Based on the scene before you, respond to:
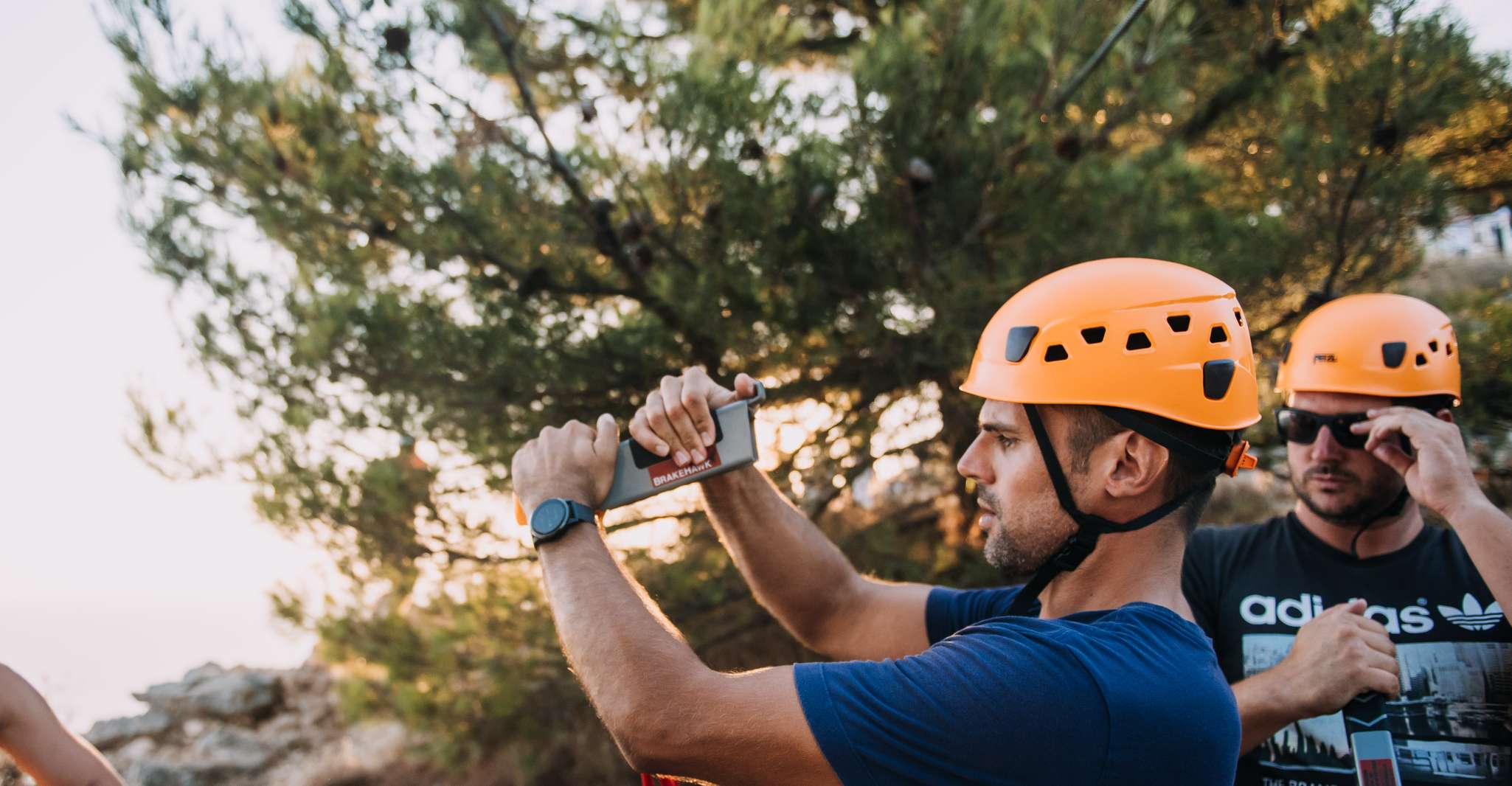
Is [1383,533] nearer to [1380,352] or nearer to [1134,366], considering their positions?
[1380,352]

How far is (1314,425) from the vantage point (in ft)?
9.32

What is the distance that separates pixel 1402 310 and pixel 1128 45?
7.72 ft

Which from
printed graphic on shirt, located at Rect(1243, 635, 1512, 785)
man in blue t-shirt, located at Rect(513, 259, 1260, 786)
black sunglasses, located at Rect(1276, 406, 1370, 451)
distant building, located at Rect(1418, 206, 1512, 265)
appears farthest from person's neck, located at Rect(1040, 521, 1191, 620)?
distant building, located at Rect(1418, 206, 1512, 265)

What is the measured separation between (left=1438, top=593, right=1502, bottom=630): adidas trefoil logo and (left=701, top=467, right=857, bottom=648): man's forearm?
1.59 m

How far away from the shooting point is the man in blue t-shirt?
1341 mm

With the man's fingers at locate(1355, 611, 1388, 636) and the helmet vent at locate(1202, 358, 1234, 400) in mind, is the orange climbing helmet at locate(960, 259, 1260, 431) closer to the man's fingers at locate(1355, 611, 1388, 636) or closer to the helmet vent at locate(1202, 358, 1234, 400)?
the helmet vent at locate(1202, 358, 1234, 400)

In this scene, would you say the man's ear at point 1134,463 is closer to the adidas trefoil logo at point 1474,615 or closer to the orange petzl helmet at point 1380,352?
the adidas trefoil logo at point 1474,615

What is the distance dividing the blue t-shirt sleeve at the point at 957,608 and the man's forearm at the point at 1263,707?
55cm

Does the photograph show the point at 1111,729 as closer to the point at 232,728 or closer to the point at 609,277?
the point at 609,277

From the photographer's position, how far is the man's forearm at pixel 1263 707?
2.10 metres

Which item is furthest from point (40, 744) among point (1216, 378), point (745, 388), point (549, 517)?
point (1216, 378)

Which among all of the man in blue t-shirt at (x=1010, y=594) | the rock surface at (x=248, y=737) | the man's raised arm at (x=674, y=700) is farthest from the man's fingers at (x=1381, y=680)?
the rock surface at (x=248, y=737)

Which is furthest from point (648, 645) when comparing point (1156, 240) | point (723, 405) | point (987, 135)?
point (1156, 240)

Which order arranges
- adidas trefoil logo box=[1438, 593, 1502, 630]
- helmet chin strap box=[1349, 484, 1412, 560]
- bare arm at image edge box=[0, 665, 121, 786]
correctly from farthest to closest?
helmet chin strap box=[1349, 484, 1412, 560], adidas trefoil logo box=[1438, 593, 1502, 630], bare arm at image edge box=[0, 665, 121, 786]
